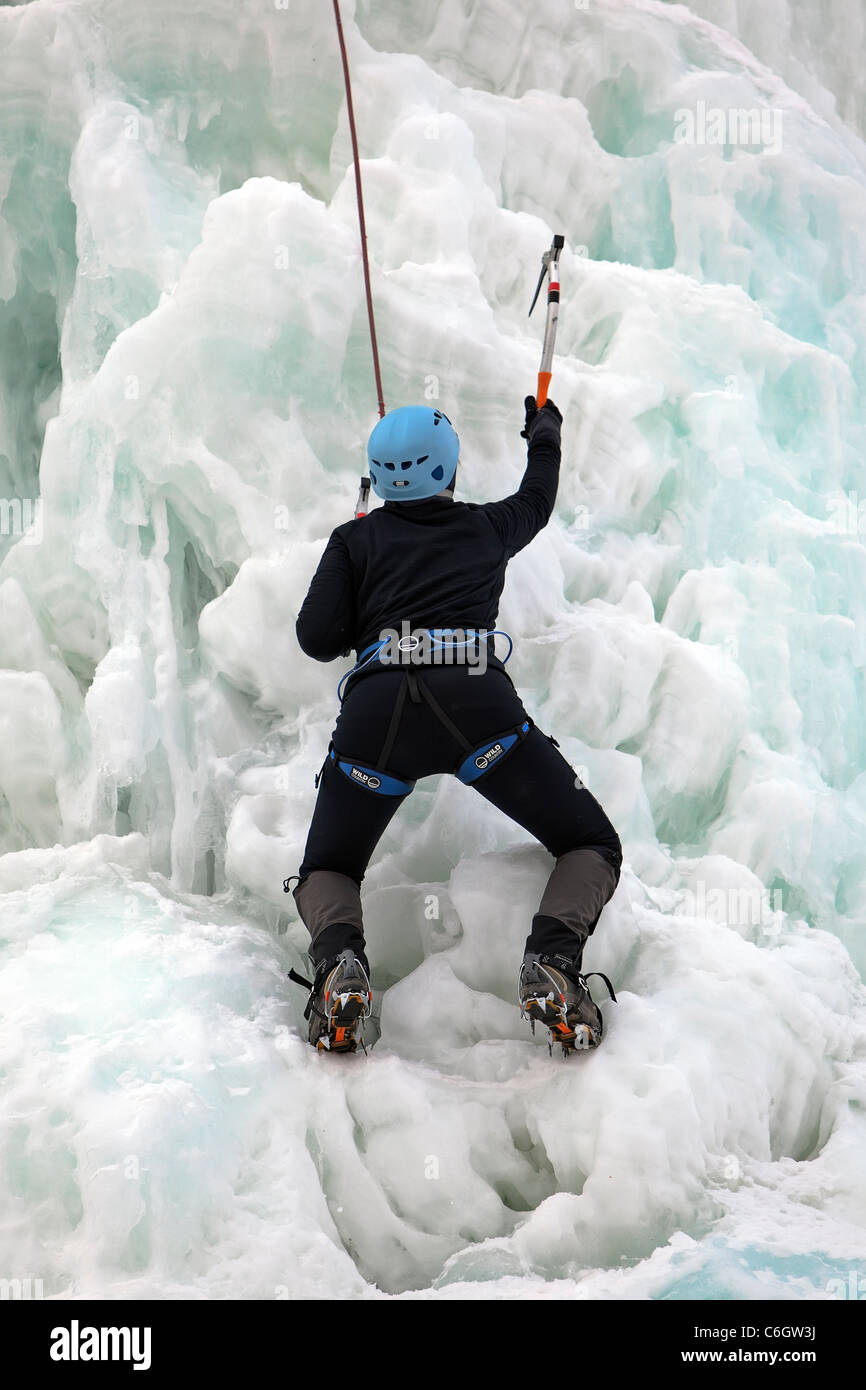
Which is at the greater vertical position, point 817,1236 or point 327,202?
point 327,202

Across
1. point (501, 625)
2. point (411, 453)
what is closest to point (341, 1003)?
point (411, 453)

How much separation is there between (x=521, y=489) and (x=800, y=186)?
3.58 meters

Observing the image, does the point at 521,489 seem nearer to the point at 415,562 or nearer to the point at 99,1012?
the point at 415,562

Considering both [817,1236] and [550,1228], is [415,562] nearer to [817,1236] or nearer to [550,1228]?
[550,1228]

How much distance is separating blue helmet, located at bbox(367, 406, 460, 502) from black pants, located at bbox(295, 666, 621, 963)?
1.95ft

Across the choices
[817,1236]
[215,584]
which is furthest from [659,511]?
[817,1236]

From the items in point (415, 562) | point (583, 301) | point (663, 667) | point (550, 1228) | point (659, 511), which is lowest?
point (550, 1228)

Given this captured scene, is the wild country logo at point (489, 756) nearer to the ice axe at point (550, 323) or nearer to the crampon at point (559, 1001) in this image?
the crampon at point (559, 1001)

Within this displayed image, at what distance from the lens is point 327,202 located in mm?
5582

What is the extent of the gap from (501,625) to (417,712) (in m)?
1.13

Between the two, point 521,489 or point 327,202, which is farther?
point 327,202
